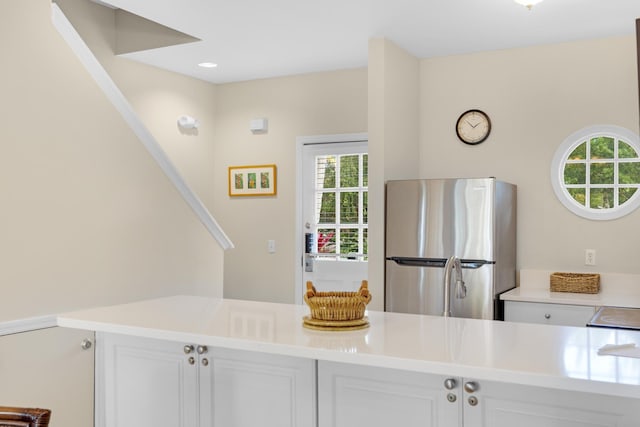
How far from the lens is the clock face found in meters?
4.46

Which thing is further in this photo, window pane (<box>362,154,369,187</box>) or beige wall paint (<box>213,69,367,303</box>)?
beige wall paint (<box>213,69,367,303</box>)

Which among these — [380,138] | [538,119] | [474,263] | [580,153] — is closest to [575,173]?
[580,153]

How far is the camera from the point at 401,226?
13.2 ft

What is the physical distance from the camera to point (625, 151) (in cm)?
408

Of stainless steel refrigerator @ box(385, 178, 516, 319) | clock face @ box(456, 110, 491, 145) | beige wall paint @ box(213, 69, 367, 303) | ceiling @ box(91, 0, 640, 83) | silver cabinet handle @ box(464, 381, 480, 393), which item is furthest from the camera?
beige wall paint @ box(213, 69, 367, 303)

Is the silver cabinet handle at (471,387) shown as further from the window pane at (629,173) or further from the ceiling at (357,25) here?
the window pane at (629,173)

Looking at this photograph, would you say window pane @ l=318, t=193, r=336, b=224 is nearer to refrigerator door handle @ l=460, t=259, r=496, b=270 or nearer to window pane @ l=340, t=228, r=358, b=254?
window pane @ l=340, t=228, r=358, b=254

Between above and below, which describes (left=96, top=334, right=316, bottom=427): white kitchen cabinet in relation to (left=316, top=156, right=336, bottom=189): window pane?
below

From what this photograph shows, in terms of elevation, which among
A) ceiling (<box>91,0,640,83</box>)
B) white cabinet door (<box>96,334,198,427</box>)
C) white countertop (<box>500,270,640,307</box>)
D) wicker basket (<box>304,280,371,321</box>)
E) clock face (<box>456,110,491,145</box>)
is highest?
ceiling (<box>91,0,640,83</box>)

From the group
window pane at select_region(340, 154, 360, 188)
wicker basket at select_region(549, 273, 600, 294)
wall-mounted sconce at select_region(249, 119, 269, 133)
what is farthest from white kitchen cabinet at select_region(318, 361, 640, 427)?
wall-mounted sconce at select_region(249, 119, 269, 133)

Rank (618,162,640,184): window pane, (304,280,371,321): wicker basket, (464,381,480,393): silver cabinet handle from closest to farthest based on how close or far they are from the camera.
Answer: (464,381,480,393): silver cabinet handle, (304,280,371,321): wicker basket, (618,162,640,184): window pane

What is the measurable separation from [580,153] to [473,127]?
74 centimetres

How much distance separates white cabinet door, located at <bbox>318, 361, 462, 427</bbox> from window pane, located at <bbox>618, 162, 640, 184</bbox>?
295cm

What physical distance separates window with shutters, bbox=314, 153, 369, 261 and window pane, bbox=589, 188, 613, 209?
1.68 m
